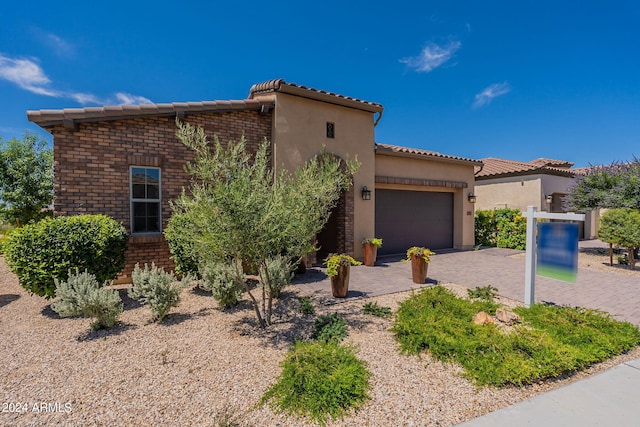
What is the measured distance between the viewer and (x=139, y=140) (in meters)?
7.00

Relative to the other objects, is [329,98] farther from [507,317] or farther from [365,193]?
[507,317]

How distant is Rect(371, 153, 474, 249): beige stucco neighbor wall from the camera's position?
35.1 feet

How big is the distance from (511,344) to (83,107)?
9.20 metres

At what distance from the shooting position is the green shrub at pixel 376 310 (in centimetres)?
503

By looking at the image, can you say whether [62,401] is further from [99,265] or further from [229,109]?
[229,109]

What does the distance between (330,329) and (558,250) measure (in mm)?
4286

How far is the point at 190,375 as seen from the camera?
326 centimetres

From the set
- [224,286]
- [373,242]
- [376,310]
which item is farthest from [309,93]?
[376,310]

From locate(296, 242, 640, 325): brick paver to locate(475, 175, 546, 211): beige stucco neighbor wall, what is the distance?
652 centimetres

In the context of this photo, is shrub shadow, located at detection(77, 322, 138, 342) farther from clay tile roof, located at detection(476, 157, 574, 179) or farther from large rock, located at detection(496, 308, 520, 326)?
clay tile roof, located at detection(476, 157, 574, 179)

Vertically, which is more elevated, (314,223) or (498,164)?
(498,164)

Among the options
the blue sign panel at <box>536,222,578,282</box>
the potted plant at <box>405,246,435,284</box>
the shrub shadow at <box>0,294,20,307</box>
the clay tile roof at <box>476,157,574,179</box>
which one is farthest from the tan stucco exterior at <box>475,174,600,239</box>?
the shrub shadow at <box>0,294,20,307</box>

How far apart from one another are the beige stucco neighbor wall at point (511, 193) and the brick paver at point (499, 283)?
6.52m

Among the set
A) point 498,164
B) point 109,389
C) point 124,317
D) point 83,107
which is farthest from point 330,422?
point 498,164
